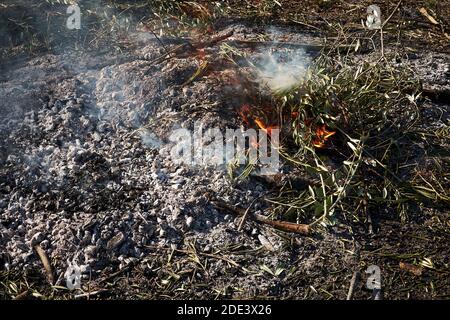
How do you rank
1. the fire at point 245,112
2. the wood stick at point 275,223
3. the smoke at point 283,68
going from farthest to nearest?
the smoke at point 283,68, the fire at point 245,112, the wood stick at point 275,223

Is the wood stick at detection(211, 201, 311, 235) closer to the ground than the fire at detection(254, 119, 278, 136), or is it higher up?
closer to the ground

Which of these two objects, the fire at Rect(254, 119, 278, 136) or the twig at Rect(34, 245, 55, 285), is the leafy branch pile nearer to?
the fire at Rect(254, 119, 278, 136)

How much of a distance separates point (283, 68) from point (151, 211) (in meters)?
1.50

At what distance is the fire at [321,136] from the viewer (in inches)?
140

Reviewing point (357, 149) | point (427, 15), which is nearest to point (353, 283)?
point (357, 149)

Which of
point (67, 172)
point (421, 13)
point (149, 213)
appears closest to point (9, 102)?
point (67, 172)

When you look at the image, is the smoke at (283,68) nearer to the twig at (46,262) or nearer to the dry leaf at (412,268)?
the dry leaf at (412,268)

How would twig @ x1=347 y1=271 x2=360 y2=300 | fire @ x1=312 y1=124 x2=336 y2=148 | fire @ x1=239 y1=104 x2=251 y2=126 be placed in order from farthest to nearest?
fire @ x1=239 y1=104 x2=251 y2=126
fire @ x1=312 y1=124 x2=336 y2=148
twig @ x1=347 y1=271 x2=360 y2=300

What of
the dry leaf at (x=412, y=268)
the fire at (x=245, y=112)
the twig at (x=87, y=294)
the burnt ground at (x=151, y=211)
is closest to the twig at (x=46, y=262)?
the burnt ground at (x=151, y=211)

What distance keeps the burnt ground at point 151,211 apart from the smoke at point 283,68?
0.51 feet

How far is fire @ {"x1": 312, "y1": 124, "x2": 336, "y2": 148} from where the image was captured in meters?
3.54

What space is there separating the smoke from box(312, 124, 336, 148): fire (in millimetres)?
347

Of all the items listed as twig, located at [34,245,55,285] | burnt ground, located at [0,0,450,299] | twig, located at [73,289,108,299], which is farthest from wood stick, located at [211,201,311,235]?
twig, located at [34,245,55,285]

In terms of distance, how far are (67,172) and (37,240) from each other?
49 cm
